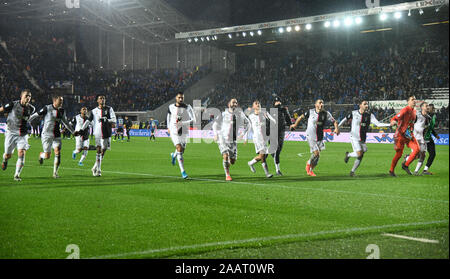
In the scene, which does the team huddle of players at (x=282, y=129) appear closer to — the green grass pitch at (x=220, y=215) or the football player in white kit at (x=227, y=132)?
the football player in white kit at (x=227, y=132)

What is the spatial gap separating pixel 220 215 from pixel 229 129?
17.4 ft

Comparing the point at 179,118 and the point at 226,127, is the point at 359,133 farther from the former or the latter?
the point at 179,118

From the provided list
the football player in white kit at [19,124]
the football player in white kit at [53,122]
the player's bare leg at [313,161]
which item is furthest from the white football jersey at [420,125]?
the football player in white kit at [19,124]

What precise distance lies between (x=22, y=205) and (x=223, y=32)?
35313 millimetres

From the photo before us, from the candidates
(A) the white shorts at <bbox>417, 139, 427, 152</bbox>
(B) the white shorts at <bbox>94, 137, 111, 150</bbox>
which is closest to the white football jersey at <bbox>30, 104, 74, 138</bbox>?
(B) the white shorts at <bbox>94, 137, 111, 150</bbox>

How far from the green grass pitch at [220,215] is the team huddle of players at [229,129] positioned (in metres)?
0.67

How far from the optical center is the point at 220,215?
743 centimetres

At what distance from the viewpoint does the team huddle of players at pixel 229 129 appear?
11.7 meters

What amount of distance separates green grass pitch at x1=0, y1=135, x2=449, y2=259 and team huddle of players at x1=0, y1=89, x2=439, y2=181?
2.19 feet

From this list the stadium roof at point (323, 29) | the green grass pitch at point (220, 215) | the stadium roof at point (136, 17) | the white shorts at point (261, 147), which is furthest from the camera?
the stadium roof at point (136, 17)

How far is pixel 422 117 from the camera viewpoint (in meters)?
14.0
